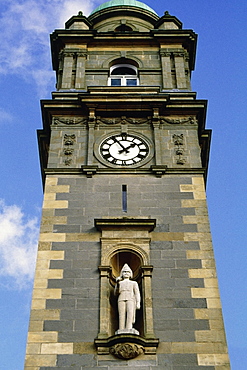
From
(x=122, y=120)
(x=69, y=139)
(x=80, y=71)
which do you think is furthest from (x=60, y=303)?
(x=80, y=71)

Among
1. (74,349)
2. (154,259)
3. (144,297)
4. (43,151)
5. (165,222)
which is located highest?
Answer: (43,151)

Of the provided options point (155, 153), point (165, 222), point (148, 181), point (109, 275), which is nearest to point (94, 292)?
point (109, 275)

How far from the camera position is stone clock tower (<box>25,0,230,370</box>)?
2003 centimetres

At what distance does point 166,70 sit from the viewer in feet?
102

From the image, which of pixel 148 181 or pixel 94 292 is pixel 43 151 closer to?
pixel 148 181

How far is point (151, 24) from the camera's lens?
3575 centimetres

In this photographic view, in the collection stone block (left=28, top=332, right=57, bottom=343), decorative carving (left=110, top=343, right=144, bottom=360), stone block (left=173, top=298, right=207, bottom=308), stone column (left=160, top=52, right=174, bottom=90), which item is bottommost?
decorative carving (left=110, top=343, right=144, bottom=360)

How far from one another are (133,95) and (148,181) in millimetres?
4652

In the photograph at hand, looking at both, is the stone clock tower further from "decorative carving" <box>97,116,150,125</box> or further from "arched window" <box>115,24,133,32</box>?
"arched window" <box>115,24,133,32</box>

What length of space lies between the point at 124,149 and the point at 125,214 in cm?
379

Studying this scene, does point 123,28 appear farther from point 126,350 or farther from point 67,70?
point 126,350

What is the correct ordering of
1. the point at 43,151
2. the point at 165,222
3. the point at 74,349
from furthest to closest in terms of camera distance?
the point at 43,151, the point at 165,222, the point at 74,349

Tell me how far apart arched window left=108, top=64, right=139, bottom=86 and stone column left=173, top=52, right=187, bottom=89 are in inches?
74.0

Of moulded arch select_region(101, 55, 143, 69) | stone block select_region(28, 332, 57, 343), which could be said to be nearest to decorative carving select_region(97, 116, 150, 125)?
moulded arch select_region(101, 55, 143, 69)
